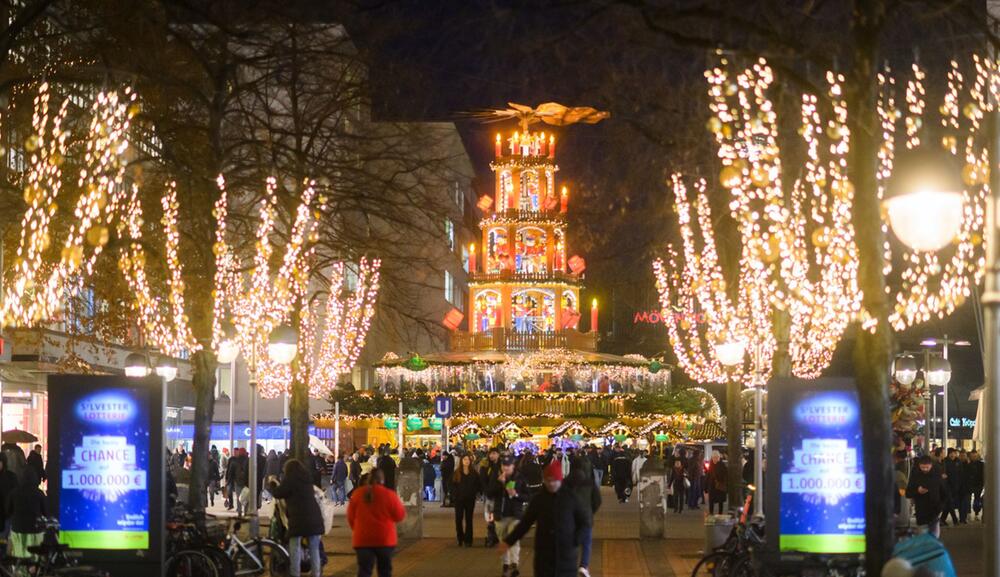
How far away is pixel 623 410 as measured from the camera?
67625 millimetres

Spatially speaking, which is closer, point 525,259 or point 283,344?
point 283,344

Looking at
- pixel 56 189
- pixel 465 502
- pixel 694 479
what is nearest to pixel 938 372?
pixel 694 479

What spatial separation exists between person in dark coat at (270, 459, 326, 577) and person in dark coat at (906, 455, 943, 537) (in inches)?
466

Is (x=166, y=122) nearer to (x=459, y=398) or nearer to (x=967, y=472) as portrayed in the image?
(x=967, y=472)

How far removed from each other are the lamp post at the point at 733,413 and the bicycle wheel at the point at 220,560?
12.4 meters

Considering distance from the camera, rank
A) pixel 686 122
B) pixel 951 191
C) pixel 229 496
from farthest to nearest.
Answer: pixel 229 496 → pixel 686 122 → pixel 951 191

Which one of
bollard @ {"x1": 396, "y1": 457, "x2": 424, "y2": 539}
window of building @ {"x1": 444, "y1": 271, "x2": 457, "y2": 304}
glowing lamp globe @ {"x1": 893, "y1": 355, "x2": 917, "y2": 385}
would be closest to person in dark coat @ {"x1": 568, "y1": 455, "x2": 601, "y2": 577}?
bollard @ {"x1": 396, "y1": 457, "x2": 424, "y2": 539}

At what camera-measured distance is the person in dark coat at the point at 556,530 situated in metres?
15.9

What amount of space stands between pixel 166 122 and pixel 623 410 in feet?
140

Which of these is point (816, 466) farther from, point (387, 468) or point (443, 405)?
point (443, 405)

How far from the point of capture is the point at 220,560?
64.2 feet

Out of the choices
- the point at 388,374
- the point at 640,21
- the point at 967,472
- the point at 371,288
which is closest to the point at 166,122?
the point at 640,21

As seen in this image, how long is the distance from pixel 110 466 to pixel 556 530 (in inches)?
196

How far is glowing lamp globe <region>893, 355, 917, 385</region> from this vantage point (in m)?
40.8
